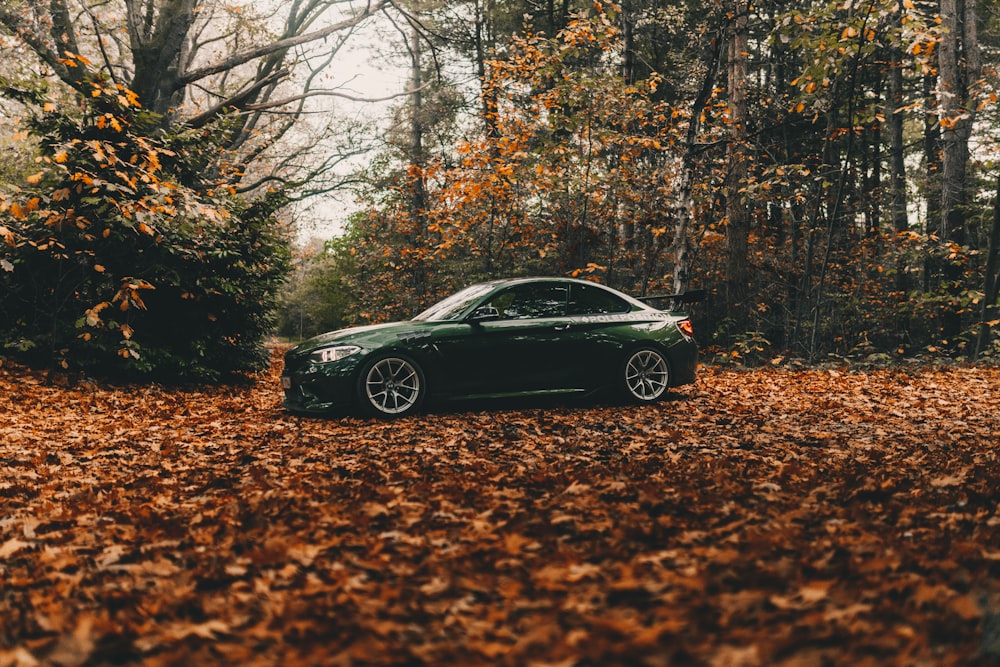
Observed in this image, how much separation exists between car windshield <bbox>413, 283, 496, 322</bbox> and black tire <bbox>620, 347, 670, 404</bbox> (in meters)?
1.90

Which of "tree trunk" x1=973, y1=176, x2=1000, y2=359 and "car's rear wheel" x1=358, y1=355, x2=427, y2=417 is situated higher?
"tree trunk" x1=973, y1=176, x2=1000, y2=359

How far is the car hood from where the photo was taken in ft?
22.9

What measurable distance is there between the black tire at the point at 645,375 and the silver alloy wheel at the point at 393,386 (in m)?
2.49

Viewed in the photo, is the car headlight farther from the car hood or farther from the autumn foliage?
the autumn foliage

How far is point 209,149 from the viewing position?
11.3 metres

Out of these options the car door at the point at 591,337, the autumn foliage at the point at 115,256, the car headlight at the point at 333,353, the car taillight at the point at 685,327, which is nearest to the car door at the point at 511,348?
the car door at the point at 591,337

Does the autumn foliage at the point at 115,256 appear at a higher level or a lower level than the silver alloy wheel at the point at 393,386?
higher

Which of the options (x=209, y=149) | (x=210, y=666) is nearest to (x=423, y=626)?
(x=210, y=666)

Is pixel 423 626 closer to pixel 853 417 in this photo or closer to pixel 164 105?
pixel 853 417

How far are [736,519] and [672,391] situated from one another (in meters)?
5.56

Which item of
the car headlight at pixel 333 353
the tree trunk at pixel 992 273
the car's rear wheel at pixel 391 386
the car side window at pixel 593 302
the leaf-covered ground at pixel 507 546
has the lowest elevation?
the leaf-covered ground at pixel 507 546

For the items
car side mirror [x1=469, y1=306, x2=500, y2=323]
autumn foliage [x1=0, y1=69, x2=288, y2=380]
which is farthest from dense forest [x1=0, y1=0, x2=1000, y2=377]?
car side mirror [x1=469, y1=306, x2=500, y2=323]

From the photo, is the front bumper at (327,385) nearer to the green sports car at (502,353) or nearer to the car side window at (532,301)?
the green sports car at (502,353)

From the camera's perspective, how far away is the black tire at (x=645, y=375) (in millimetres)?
7801
